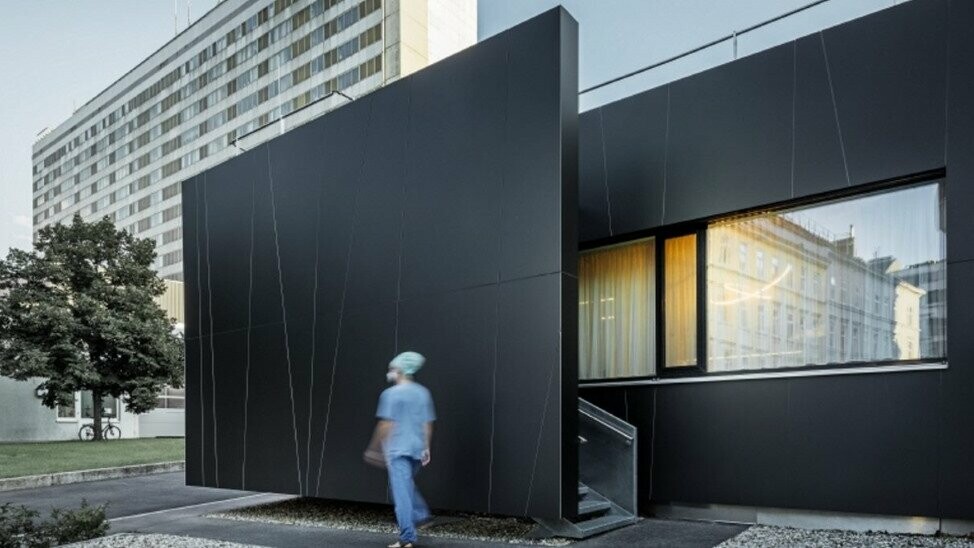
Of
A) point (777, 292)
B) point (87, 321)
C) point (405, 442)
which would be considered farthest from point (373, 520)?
point (87, 321)

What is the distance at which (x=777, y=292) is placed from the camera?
780cm

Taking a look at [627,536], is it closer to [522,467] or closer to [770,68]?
[522,467]

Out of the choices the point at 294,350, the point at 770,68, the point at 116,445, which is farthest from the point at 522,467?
the point at 116,445

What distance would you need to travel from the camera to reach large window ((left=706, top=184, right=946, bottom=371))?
676 cm

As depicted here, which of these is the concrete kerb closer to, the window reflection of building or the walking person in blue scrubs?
the walking person in blue scrubs

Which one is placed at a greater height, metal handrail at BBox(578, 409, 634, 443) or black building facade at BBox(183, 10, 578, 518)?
black building facade at BBox(183, 10, 578, 518)

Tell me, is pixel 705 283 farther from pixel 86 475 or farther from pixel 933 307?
pixel 86 475

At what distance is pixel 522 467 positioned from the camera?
6.51 metres

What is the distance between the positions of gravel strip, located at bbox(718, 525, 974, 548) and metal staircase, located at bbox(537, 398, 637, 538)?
1264 mm

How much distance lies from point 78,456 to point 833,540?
1782 centimetres

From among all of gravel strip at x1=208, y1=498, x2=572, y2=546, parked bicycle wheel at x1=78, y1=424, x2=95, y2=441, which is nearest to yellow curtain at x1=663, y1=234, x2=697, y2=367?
gravel strip at x1=208, y1=498, x2=572, y2=546

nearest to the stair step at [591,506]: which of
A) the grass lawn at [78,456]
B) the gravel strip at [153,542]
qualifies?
the gravel strip at [153,542]

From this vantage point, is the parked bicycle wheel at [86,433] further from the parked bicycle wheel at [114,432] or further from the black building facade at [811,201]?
the black building facade at [811,201]

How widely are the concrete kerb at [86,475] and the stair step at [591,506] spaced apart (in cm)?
1137
